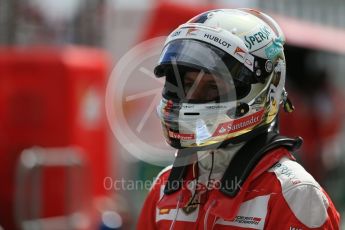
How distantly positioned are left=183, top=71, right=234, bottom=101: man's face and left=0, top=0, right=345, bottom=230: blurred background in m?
3.46

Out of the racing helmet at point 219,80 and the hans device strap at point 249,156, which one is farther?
the racing helmet at point 219,80

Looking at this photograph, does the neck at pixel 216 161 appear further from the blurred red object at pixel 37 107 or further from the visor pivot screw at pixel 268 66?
the blurred red object at pixel 37 107

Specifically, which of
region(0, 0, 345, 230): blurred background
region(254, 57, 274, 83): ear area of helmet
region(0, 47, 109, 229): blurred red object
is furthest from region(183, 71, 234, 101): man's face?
region(0, 47, 109, 229): blurred red object

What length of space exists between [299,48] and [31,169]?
4.45 meters

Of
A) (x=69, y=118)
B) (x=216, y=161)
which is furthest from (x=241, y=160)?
(x=69, y=118)

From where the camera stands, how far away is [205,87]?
320cm

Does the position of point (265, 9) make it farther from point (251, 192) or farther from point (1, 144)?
point (251, 192)

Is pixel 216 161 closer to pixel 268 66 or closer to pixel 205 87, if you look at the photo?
pixel 205 87

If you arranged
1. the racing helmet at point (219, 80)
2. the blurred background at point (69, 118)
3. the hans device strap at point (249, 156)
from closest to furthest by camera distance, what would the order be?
the hans device strap at point (249, 156) < the racing helmet at point (219, 80) < the blurred background at point (69, 118)

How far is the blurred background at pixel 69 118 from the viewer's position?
8.45 m

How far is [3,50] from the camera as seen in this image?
8.73m

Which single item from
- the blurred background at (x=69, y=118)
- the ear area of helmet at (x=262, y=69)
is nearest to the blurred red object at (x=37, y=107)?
the blurred background at (x=69, y=118)

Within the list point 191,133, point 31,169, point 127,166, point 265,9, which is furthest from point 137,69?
point 265,9

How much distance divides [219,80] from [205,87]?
2.7 inches
